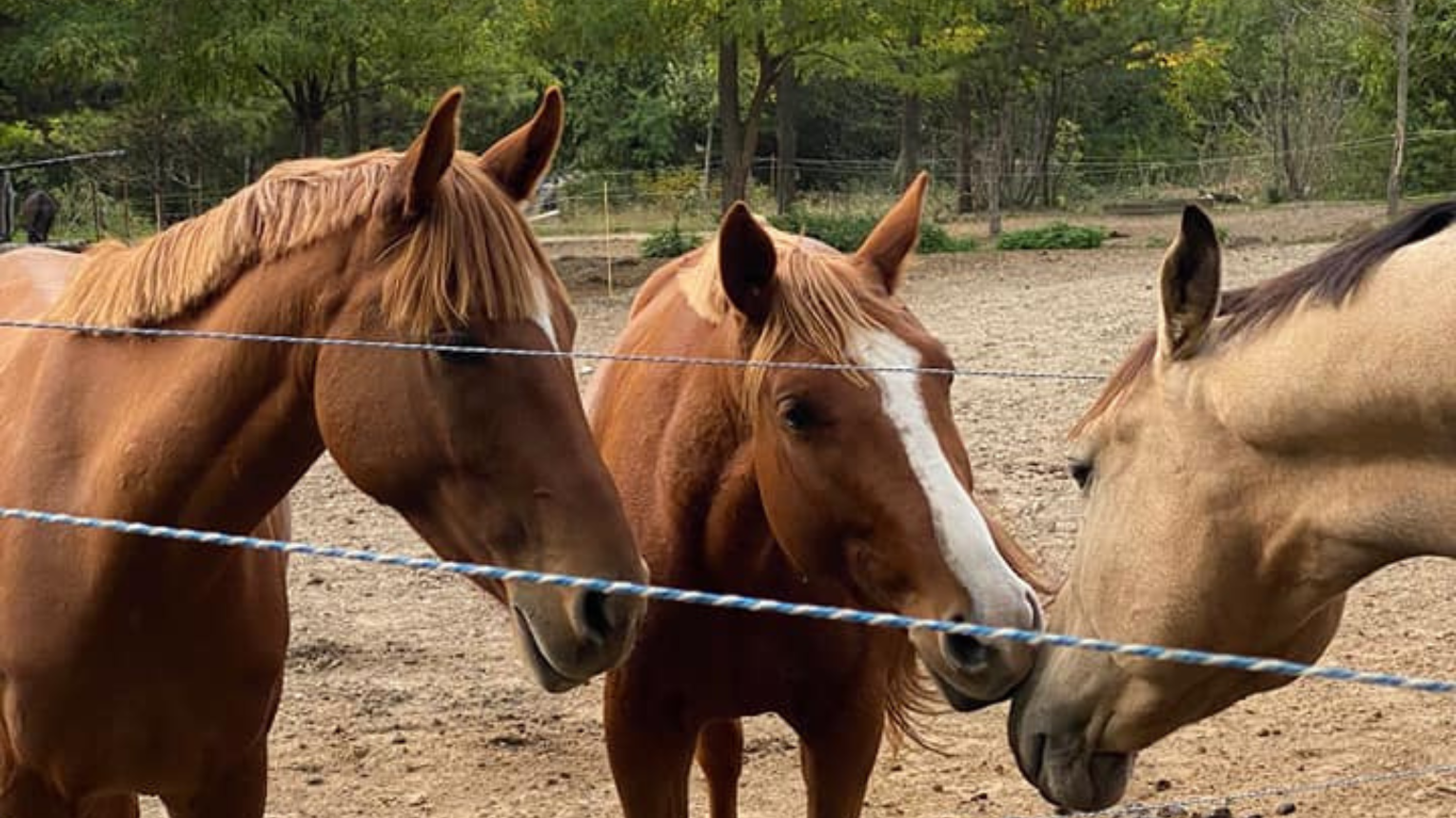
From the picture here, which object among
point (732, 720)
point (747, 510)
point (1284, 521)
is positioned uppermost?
point (1284, 521)

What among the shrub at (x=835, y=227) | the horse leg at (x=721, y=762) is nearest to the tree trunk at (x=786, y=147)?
the shrub at (x=835, y=227)

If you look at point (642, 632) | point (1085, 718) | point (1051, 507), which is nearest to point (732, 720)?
point (642, 632)

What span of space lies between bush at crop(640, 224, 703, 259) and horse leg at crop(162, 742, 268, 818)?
16614 mm

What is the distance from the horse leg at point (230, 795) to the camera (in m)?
2.93

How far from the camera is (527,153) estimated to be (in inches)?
101

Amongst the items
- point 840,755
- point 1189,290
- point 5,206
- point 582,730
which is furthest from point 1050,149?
point 1189,290

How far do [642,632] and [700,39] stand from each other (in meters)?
17.6

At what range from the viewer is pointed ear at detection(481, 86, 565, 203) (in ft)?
8.37

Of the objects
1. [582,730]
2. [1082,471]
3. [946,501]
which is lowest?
[582,730]

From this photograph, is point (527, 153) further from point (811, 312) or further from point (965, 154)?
point (965, 154)

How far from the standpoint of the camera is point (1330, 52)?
29.6 meters

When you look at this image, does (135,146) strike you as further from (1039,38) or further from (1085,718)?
(1085,718)

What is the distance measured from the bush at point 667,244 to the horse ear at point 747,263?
53.7 feet

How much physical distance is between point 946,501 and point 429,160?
1.07 m
